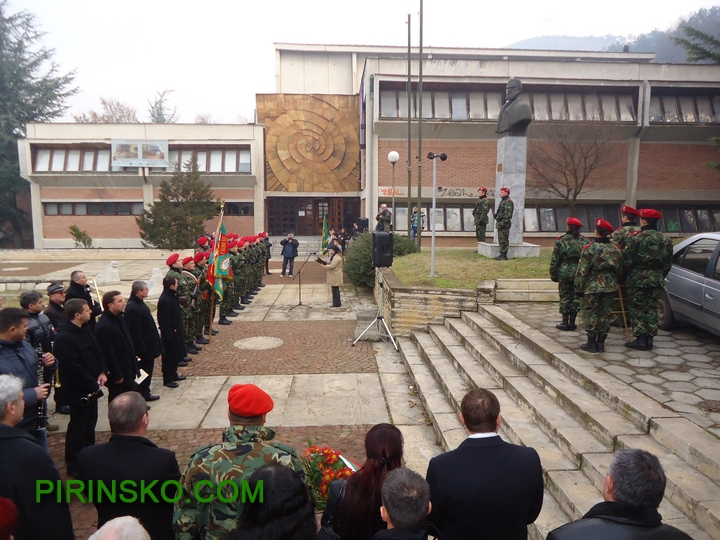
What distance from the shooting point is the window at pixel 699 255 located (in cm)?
620

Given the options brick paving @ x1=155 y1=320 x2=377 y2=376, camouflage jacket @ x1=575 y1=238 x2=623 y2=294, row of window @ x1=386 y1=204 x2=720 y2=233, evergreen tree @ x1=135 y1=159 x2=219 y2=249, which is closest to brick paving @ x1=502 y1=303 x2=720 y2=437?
camouflage jacket @ x1=575 y1=238 x2=623 y2=294

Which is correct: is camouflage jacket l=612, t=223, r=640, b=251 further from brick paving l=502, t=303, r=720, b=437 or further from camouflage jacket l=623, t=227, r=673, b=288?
brick paving l=502, t=303, r=720, b=437

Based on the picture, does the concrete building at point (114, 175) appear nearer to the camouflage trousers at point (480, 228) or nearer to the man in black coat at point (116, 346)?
the camouflage trousers at point (480, 228)

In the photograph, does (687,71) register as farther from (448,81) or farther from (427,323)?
(427,323)

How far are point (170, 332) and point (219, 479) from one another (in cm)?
538

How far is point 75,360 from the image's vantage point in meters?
4.70

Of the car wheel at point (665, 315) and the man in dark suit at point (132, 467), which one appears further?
the car wheel at point (665, 315)

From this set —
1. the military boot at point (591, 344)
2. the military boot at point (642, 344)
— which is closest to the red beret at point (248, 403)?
the military boot at point (591, 344)

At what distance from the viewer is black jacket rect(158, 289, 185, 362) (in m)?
7.11

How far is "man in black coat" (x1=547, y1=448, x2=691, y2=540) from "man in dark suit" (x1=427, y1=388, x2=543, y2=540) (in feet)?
1.18

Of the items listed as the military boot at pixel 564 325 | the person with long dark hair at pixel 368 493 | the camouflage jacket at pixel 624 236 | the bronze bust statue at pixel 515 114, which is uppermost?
the bronze bust statue at pixel 515 114

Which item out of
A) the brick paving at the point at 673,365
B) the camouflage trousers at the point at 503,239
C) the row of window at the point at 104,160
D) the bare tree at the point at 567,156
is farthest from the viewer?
the row of window at the point at 104,160

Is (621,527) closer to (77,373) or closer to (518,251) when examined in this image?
(77,373)

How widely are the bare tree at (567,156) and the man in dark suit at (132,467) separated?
21524 mm
